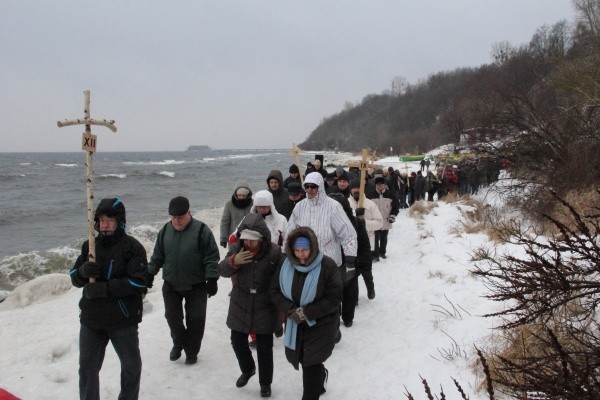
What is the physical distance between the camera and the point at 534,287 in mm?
2279

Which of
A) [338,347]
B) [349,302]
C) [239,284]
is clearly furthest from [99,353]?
[349,302]

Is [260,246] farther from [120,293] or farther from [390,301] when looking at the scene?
[390,301]

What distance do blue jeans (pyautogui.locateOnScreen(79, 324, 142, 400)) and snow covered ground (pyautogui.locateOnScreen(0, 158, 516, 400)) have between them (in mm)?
548

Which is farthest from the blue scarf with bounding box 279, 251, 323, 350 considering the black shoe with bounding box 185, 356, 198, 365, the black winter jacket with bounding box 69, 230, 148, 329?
the black shoe with bounding box 185, 356, 198, 365

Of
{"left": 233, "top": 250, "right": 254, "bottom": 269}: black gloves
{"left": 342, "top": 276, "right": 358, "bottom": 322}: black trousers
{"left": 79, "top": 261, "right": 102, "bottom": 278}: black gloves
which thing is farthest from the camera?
{"left": 342, "top": 276, "right": 358, "bottom": 322}: black trousers

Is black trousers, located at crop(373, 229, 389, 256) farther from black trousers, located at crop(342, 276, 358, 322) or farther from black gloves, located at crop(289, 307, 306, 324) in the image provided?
black gloves, located at crop(289, 307, 306, 324)

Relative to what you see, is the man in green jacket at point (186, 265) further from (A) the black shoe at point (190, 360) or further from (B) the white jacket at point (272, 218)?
(B) the white jacket at point (272, 218)

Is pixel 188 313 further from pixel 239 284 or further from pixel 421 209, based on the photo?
pixel 421 209

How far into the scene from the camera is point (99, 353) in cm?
340

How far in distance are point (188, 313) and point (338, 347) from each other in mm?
1800

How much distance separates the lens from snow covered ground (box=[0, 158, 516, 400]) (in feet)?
13.3


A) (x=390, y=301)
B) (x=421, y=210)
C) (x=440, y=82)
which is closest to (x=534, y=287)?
(x=390, y=301)

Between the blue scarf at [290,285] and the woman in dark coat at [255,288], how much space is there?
0.97ft

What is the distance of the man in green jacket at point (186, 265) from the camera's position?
4.22 m
